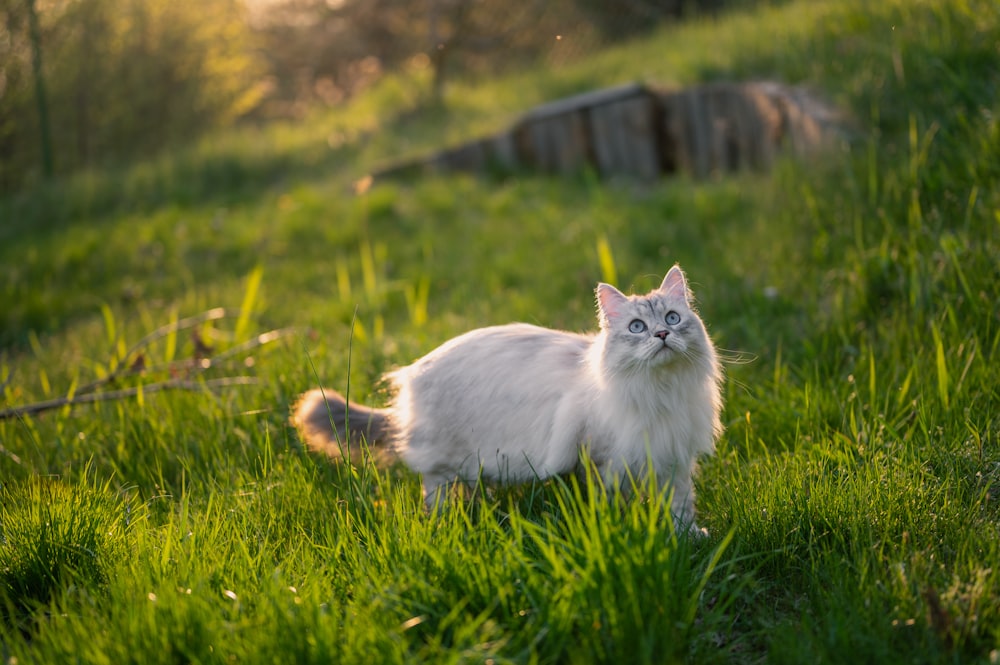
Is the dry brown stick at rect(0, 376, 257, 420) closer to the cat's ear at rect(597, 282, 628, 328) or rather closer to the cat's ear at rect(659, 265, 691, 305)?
the cat's ear at rect(597, 282, 628, 328)

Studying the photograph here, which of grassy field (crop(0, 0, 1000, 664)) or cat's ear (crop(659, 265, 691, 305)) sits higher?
cat's ear (crop(659, 265, 691, 305))

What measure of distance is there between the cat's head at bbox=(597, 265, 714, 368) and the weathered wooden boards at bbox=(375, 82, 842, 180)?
342 cm

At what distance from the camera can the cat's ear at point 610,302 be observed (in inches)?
111

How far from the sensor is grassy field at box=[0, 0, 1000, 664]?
2158 mm

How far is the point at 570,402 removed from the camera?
2.84 meters

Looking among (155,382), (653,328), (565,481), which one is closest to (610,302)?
(653,328)

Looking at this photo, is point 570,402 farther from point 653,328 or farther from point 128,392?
point 128,392

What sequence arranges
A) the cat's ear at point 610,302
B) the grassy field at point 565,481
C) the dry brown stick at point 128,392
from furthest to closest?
the dry brown stick at point 128,392 < the cat's ear at point 610,302 < the grassy field at point 565,481

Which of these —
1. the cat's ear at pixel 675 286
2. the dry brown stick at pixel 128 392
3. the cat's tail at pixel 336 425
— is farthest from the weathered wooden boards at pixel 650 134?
the dry brown stick at pixel 128 392

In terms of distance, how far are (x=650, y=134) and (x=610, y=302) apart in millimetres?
5392

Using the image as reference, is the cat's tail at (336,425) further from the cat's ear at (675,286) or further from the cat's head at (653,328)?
the cat's ear at (675,286)

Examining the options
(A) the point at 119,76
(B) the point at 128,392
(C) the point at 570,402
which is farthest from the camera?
(A) the point at 119,76

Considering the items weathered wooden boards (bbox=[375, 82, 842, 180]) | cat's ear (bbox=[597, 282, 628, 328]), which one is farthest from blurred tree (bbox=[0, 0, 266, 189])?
cat's ear (bbox=[597, 282, 628, 328])

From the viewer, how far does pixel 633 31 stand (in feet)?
41.7
